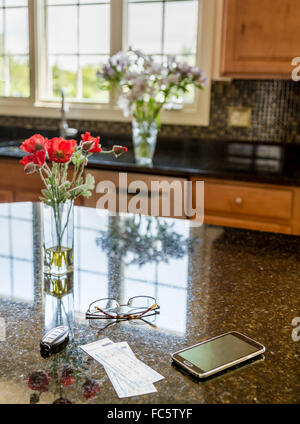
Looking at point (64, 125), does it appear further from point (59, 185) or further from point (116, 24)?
point (59, 185)

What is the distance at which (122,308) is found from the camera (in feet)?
3.71

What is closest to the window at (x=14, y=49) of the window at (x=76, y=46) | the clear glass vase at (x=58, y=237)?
the window at (x=76, y=46)

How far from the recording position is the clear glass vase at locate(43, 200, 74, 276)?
1263mm

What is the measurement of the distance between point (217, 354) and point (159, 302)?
10.5 inches

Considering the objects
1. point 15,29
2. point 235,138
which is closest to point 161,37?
point 235,138

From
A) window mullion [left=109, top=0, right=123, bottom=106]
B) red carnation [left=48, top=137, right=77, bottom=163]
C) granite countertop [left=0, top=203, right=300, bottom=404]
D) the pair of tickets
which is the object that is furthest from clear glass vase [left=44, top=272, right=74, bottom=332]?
window mullion [left=109, top=0, right=123, bottom=106]

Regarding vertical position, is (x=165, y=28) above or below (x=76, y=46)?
above

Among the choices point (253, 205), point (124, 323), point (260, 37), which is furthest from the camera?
point (260, 37)

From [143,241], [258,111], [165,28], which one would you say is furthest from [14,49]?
[143,241]

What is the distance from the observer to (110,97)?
3.57m

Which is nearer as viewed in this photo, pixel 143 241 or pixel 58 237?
pixel 58 237

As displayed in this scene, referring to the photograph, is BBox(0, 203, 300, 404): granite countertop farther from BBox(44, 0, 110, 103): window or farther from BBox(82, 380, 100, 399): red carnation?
BBox(44, 0, 110, 103): window
